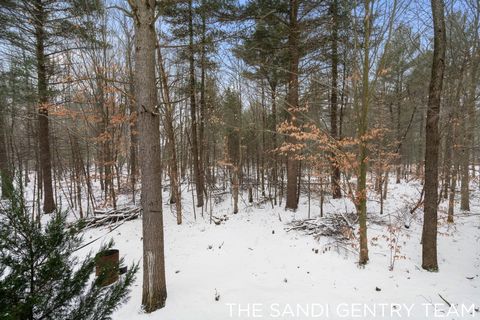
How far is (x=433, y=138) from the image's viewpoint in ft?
16.3

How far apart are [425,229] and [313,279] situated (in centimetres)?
270

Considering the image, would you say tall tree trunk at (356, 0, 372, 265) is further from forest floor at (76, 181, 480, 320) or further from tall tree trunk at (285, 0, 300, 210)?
tall tree trunk at (285, 0, 300, 210)

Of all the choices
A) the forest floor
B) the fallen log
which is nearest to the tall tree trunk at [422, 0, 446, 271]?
the forest floor

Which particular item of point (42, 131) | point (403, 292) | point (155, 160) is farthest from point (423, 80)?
point (42, 131)

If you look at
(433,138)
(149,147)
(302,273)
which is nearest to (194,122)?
(149,147)

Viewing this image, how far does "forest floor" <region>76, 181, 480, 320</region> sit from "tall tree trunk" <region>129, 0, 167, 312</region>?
2.00 ft

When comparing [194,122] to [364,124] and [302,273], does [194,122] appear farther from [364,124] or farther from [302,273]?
[302,273]

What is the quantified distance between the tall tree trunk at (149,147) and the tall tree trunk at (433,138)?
17.2ft

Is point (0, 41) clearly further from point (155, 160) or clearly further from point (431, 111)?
point (431, 111)

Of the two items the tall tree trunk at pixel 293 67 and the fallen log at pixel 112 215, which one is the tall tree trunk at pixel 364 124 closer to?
the tall tree trunk at pixel 293 67

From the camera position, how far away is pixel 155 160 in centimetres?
396

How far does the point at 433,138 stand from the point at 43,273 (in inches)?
251

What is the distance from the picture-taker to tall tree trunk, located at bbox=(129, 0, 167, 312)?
384 cm

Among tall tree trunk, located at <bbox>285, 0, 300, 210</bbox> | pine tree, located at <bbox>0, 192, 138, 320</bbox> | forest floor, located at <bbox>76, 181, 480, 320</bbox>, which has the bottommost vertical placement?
forest floor, located at <bbox>76, 181, 480, 320</bbox>
